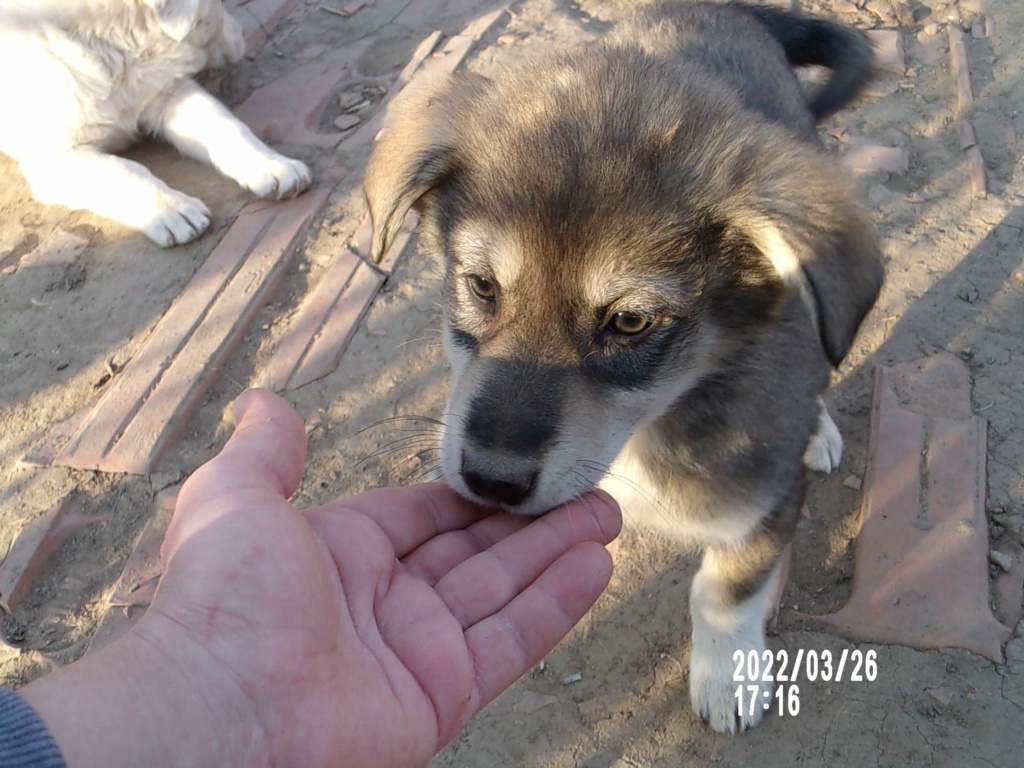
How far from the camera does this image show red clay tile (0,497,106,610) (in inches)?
104

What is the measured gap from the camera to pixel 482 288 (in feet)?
6.39

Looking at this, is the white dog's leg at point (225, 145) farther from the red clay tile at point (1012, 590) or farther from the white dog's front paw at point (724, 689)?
the red clay tile at point (1012, 590)

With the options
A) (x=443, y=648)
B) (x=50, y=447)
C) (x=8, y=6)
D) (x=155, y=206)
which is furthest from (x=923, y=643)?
(x=8, y=6)

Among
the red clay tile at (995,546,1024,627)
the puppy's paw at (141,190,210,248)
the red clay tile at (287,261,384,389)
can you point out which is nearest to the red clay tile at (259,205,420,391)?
the red clay tile at (287,261,384,389)

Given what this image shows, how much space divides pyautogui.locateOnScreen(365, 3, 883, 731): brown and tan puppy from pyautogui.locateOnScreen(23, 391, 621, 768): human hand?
0.26 metres

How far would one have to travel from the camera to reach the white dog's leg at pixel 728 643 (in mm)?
2311

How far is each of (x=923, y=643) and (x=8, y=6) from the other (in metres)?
4.79

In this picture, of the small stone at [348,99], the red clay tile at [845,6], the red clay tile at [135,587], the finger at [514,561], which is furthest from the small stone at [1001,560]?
the small stone at [348,99]

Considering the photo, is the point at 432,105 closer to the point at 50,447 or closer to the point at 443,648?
the point at 443,648

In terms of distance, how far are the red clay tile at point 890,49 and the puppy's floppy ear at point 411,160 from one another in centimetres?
305

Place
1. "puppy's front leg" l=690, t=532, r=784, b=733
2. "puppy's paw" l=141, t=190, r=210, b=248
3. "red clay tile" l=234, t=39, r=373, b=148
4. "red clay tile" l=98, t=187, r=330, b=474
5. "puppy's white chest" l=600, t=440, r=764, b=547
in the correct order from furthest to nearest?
"red clay tile" l=234, t=39, r=373, b=148, "puppy's paw" l=141, t=190, r=210, b=248, "red clay tile" l=98, t=187, r=330, b=474, "puppy's front leg" l=690, t=532, r=784, b=733, "puppy's white chest" l=600, t=440, r=764, b=547

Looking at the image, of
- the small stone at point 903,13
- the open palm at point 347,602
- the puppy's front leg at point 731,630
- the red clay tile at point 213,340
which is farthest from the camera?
the small stone at point 903,13

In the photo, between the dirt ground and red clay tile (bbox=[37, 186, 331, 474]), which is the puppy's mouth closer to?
the dirt ground

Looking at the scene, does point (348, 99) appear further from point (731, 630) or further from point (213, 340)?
point (731, 630)
